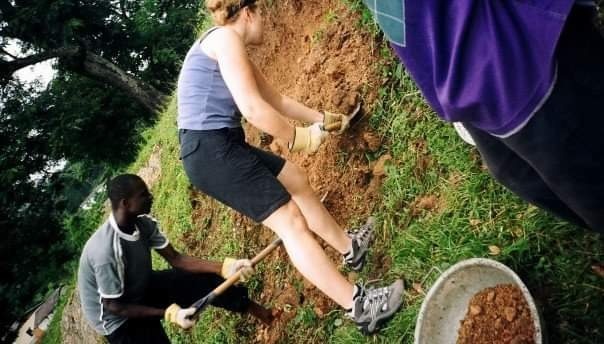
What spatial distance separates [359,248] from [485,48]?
233cm

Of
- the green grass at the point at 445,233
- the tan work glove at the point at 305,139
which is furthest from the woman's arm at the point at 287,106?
the green grass at the point at 445,233

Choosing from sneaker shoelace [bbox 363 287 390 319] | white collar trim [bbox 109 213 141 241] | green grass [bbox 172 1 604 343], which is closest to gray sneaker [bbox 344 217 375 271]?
green grass [bbox 172 1 604 343]

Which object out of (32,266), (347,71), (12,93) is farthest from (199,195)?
(12,93)

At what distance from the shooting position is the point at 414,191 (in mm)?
3412

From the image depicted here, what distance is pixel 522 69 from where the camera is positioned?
1.28 m

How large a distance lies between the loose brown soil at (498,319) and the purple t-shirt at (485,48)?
1.30 meters

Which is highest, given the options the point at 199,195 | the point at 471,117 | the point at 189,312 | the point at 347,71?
the point at 471,117

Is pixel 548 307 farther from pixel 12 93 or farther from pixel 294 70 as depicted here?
pixel 12 93

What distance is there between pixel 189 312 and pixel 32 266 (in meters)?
11.9

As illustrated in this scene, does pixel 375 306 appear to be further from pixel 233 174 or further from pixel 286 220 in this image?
pixel 233 174

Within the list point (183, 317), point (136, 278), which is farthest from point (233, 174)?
point (136, 278)

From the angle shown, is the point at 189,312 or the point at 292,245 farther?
the point at 189,312

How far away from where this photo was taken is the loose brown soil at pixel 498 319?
2.38 meters

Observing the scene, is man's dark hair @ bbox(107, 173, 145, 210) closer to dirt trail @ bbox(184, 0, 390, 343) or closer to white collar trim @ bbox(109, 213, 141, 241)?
white collar trim @ bbox(109, 213, 141, 241)
